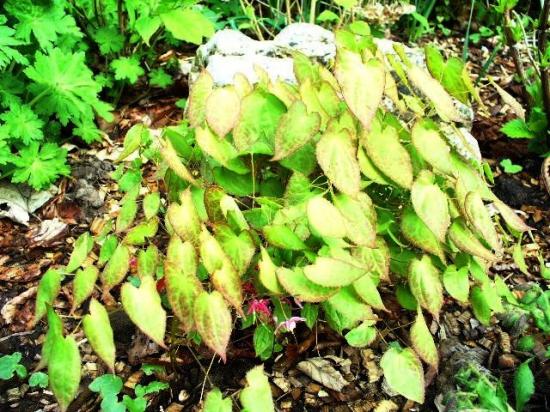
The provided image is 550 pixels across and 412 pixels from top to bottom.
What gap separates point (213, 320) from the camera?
135 centimetres

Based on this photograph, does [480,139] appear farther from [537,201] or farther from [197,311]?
[197,311]

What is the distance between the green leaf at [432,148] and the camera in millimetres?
1520

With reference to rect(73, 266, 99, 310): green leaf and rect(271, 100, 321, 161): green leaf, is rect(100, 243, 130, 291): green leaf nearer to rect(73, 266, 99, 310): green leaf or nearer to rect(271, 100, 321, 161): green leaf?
rect(73, 266, 99, 310): green leaf

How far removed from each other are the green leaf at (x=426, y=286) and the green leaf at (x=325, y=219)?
0.87 feet

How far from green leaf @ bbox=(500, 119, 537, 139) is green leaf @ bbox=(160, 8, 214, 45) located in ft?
4.62

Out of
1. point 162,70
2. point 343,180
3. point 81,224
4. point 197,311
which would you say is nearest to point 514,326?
point 343,180

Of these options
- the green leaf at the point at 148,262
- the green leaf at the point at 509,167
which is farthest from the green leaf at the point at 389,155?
the green leaf at the point at 509,167

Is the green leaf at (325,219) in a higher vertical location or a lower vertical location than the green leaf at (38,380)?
higher

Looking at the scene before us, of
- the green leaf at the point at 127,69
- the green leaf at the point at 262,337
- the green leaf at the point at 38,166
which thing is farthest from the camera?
the green leaf at the point at 127,69

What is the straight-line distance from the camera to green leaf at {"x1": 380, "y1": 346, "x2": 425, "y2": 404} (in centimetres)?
147

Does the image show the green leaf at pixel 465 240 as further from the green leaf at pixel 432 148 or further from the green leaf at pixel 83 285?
the green leaf at pixel 83 285

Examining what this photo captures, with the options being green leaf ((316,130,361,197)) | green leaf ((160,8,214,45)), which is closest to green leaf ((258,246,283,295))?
green leaf ((316,130,361,197))

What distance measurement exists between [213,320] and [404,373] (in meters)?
0.49

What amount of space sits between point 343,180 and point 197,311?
43 cm
